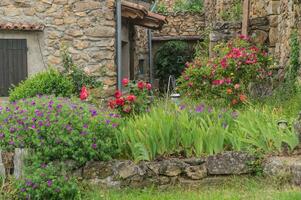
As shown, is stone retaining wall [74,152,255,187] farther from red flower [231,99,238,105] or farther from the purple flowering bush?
red flower [231,99,238,105]

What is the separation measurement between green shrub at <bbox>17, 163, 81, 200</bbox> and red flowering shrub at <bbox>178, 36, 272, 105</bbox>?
13.0 feet

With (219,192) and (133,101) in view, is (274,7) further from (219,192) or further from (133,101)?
(219,192)

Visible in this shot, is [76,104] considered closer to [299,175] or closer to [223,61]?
[299,175]

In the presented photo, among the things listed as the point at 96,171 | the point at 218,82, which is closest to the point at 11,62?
the point at 218,82

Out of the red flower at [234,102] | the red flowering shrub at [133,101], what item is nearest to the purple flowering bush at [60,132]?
the red flowering shrub at [133,101]

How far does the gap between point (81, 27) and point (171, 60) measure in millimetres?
8096

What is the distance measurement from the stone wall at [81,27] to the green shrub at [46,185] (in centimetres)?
469

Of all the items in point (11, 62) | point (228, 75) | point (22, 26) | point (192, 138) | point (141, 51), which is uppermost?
point (22, 26)

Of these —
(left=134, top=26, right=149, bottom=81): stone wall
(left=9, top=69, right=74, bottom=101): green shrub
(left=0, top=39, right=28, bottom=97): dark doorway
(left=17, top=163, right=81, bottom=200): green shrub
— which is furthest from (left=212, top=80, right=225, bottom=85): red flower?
(left=134, top=26, right=149, bottom=81): stone wall

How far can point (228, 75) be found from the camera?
8.76 metres

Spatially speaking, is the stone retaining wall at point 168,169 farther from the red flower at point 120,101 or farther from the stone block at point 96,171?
the red flower at point 120,101

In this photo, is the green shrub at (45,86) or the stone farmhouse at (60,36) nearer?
the green shrub at (45,86)

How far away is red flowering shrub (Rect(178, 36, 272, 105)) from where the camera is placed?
8.40 meters

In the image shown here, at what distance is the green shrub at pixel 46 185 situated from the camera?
4816mm
